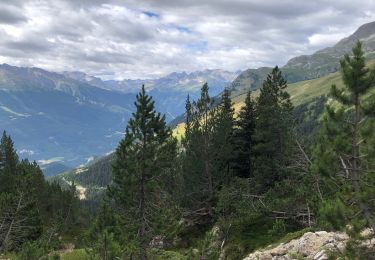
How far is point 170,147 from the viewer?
36.0 metres

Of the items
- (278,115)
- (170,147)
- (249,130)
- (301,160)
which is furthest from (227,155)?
(170,147)

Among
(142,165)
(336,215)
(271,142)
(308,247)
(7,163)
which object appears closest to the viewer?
(336,215)

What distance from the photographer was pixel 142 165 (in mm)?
34125

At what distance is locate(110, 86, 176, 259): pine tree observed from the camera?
3428 cm

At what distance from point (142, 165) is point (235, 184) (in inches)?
653

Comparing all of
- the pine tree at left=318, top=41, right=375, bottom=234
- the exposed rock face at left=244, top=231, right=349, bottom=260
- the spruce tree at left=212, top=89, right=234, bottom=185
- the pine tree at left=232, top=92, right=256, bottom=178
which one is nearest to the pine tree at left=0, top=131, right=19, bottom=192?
the spruce tree at left=212, top=89, right=234, bottom=185

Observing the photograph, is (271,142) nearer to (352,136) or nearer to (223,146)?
(223,146)

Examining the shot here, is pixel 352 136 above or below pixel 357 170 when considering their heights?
above

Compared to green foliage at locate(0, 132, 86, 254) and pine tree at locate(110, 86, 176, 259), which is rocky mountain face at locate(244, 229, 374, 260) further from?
green foliage at locate(0, 132, 86, 254)

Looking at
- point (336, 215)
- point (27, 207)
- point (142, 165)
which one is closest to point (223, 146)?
point (142, 165)

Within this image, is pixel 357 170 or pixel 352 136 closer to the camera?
pixel 357 170

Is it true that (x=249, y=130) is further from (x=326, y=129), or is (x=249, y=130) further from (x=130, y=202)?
(x=326, y=129)

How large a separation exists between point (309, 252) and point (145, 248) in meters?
14.6

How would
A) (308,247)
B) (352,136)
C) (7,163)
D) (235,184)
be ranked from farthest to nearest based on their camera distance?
(7,163), (235,184), (308,247), (352,136)
